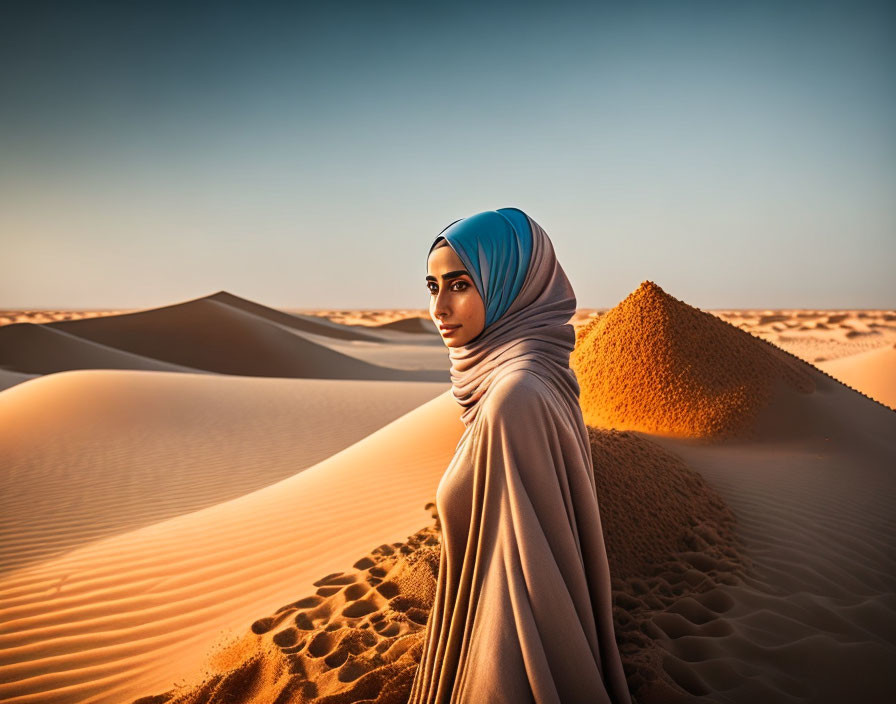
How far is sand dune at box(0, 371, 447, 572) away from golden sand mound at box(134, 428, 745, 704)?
4.50 metres

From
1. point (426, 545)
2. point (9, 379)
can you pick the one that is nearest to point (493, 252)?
point (426, 545)

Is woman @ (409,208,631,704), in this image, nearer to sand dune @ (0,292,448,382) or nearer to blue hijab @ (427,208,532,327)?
blue hijab @ (427,208,532,327)

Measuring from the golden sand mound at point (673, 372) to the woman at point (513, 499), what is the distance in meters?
6.77

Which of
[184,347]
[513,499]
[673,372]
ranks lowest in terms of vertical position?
[673,372]

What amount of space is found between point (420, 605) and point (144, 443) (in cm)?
1054

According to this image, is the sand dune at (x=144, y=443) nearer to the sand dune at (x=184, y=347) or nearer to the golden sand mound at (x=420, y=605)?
the golden sand mound at (x=420, y=605)

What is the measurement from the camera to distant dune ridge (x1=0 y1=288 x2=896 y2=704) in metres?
3.29

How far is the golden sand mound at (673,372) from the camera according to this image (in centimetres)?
823

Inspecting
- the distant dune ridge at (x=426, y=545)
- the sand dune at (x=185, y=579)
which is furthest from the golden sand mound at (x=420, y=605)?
the sand dune at (x=185, y=579)

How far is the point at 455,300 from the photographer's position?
2020 mm

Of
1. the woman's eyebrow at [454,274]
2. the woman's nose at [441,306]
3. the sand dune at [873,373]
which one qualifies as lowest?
the sand dune at [873,373]

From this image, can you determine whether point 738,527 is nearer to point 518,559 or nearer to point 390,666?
point 390,666

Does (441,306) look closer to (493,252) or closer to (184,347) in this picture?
(493,252)

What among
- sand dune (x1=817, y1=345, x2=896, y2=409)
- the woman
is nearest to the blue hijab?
the woman
